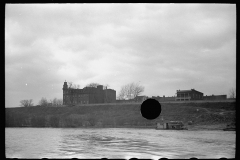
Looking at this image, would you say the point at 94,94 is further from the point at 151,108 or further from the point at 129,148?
the point at 151,108

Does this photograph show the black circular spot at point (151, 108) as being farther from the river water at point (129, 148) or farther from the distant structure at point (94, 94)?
the distant structure at point (94, 94)

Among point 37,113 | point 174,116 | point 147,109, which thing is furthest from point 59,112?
point 147,109

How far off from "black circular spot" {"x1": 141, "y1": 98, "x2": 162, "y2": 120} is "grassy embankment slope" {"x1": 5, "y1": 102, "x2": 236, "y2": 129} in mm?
29695

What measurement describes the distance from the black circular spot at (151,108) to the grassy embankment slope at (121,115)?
29.7 meters

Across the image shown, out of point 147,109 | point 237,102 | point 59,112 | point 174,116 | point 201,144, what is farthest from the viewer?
point 59,112

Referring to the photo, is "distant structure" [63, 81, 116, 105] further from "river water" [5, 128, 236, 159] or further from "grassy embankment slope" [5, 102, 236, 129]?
"grassy embankment slope" [5, 102, 236, 129]

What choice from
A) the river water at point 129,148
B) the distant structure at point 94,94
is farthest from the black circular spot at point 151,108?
the distant structure at point 94,94

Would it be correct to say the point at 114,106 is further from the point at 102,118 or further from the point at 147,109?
the point at 147,109

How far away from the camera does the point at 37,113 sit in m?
42.7

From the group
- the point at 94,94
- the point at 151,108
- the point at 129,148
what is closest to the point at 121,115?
the point at 94,94

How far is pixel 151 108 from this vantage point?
3.25m

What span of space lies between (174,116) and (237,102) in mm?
35878

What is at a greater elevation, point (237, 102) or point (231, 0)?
point (231, 0)

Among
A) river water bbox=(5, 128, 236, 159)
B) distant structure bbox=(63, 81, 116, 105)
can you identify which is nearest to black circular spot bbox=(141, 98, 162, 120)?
river water bbox=(5, 128, 236, 159)
